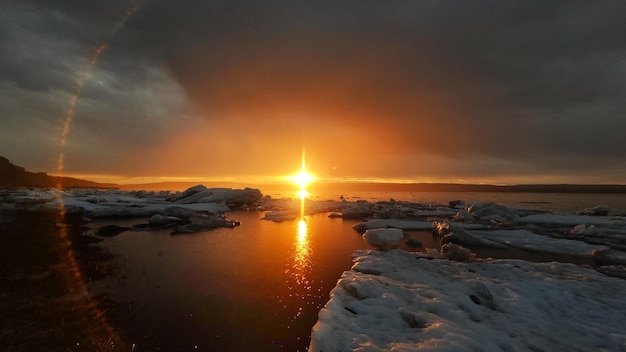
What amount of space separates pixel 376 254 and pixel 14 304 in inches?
548

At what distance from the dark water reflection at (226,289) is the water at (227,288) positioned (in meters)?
0.02

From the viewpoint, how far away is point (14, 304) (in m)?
8.13

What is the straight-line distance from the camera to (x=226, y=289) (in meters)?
10.2

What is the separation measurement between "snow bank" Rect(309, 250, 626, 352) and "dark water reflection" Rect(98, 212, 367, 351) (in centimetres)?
126

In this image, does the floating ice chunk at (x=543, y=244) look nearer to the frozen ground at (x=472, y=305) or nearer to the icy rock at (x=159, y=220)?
the frozen ground at (x=472, y=305)

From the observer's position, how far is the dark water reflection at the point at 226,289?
22.5ft

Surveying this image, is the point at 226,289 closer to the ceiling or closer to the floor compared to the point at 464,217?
closer to the floor

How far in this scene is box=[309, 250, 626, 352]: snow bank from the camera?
6.06 m

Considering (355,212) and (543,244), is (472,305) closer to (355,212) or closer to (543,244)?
(543,244)

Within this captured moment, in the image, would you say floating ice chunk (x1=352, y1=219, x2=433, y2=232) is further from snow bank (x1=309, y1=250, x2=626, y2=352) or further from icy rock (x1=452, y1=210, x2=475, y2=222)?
snow bank (x1=309, y1=250, x2=626, y2=352)

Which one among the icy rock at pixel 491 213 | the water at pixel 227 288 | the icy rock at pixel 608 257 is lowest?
the water at pixel 227 288

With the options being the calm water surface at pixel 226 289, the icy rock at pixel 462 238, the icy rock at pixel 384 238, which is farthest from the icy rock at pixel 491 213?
the calm water surface at pixel 226 289

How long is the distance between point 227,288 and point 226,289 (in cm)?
11

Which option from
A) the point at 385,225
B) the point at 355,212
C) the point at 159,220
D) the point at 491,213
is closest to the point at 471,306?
the point at 385,225
